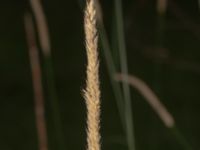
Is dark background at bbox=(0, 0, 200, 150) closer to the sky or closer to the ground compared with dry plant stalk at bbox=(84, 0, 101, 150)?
closer to the sky

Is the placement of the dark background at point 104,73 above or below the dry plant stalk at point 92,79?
above

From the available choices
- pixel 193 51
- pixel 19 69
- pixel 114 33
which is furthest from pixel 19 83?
pixel 114 33

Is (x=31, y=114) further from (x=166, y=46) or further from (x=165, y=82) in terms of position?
(x=166, y=46)

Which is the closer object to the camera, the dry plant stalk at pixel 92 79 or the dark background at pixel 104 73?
the dry plant stalk at pixel 92 79

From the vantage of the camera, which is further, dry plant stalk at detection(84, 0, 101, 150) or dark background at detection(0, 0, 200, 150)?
dark background at detection(0, 0, 200, 150)
